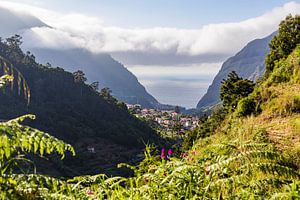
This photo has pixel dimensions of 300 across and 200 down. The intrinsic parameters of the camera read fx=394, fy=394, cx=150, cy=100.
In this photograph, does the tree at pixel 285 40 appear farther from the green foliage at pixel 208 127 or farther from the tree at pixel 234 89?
the green foliage at pixel 208 127

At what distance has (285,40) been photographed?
1073 inches

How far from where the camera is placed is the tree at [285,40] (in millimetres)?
26334

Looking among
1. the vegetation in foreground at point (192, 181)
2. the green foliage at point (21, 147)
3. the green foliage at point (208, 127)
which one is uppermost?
the green foliage at point (21, 147)

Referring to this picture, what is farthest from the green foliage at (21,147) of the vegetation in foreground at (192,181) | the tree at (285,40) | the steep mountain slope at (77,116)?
the steep mountain slope at (77,116)

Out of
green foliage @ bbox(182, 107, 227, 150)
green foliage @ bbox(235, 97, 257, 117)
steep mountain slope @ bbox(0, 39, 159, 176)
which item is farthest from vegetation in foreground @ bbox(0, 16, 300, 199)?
steep mountain slope @ bbox(0, 39, 159, 176)

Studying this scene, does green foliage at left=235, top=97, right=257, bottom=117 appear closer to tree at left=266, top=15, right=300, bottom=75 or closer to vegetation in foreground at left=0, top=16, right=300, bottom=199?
vegetation in foreground at left=0, top=16, right=300, bottom=199

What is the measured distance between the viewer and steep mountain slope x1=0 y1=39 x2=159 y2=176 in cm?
7706

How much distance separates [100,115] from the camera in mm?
92125

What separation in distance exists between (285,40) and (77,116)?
6661 cm

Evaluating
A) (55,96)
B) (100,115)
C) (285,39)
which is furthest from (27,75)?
(285,39)

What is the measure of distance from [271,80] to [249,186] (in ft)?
42.1

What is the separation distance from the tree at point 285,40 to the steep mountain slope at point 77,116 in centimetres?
4656

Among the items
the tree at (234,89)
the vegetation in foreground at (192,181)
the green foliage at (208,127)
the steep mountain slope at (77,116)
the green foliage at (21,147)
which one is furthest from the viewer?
the steep mountain slope at (77,116)

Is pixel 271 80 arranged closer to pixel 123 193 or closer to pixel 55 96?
pixel 123 193
